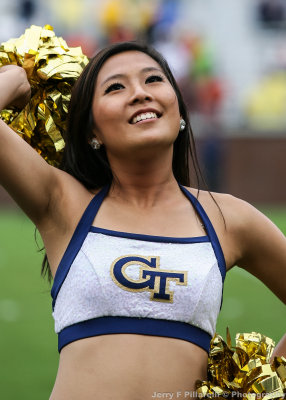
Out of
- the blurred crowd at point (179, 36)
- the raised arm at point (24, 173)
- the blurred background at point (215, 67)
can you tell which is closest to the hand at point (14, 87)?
the raised arm at point (24, 173)

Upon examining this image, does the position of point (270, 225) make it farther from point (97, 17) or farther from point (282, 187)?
point (97, 17)

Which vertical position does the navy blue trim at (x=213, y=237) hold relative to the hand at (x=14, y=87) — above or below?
below

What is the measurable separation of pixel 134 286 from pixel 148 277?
0.05 meters

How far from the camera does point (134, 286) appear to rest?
250 centimetres

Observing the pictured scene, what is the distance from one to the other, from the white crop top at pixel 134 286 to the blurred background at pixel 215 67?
6.36 metres

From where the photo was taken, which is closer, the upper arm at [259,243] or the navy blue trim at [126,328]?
the navy blue trim at [126,328]

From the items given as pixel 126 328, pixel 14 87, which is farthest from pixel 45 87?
pixel 126 328

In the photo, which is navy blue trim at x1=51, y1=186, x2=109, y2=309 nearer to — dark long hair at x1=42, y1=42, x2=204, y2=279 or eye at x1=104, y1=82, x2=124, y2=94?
dark long hair at x1=42, y1=42, x2=204, y2=279

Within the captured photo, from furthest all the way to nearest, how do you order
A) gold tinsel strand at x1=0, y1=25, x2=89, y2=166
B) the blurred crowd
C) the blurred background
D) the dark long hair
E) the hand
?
the blurred crowd → the blurred background → gold tinsel strand at x1=0, y1=25, x2=89, y2=166 → the dark long hair → the hand

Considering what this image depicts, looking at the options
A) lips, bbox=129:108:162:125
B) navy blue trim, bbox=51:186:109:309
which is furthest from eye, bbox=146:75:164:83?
navy blue trim, bbox=51:186:109:309

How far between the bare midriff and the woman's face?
573 mm

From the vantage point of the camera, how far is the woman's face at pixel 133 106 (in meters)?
2.66

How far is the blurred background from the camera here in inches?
520

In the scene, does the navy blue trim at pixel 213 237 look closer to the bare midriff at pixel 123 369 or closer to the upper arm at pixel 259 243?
the upper arm at pixel 259 243
